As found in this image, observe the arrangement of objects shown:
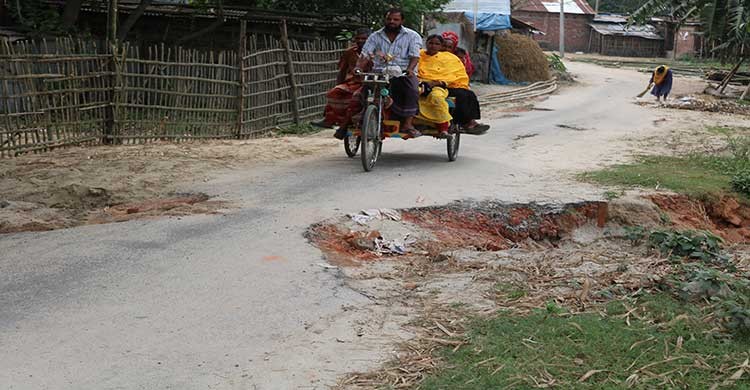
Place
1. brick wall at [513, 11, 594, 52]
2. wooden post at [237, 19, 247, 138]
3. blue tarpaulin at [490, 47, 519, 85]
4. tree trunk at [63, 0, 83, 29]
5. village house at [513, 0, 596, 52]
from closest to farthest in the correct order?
1. wooden post at [237, 19, 247, 138]
2. tree trunk at [63, 0, 83, 29]
3. blue tarpaulin at [490, 47, 519, 85]
4. village house at [513, 0, 596, 52]
5. brick wall at [513, 11, 594, 52]

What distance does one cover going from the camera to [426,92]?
10586mm

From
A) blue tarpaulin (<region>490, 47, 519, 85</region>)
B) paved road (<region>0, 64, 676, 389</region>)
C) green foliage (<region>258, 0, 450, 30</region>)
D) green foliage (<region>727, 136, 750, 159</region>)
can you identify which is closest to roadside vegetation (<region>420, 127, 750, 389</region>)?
paved road (<region>0, 64, 676, 389</region>)

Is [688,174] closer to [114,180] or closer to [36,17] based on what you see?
[114,180]

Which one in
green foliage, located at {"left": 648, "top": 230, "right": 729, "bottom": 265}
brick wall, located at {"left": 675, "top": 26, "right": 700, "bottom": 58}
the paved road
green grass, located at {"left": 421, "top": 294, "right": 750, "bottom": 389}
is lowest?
brick wall, located at {"left": 675, "top": 26, "right": 700, "bottom": 58}

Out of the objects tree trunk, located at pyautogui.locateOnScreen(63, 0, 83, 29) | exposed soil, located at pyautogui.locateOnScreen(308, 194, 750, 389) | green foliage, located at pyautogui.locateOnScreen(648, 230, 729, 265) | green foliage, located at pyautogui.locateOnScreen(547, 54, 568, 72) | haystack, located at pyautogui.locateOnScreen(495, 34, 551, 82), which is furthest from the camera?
green foliage, located at pyautogui.locateOnScreen(547, 54, 568, 72)

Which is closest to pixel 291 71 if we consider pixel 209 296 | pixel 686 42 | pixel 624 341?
pixel 209 296

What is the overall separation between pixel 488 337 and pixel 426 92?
246 inches

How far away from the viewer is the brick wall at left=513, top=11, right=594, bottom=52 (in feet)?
201

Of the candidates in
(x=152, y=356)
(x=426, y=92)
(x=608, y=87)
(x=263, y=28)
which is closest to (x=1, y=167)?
(x=426, y=92)

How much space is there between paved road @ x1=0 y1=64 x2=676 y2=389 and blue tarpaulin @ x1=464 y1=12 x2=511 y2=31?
68.6 ft

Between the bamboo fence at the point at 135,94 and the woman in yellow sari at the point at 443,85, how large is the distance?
3945 millimetres

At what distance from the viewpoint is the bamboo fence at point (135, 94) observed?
36.2 feet

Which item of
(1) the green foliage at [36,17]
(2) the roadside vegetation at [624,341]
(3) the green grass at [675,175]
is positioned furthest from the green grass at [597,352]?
(1) the green foliage at [36,17]

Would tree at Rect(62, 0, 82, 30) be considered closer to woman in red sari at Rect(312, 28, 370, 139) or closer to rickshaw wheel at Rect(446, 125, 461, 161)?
woman in red sari at Rect(312, 28, 370, 139)
